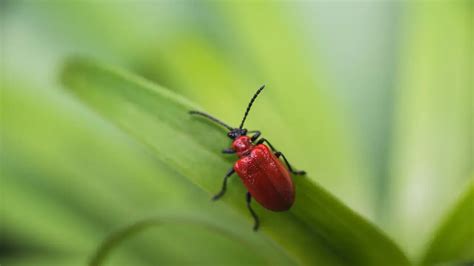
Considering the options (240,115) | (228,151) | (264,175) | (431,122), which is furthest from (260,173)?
(431,122)

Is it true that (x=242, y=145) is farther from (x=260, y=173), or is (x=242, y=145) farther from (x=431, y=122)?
(x=431, y=122)

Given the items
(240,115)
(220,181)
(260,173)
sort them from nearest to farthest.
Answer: (220,181)
(260,173)
(240,115)

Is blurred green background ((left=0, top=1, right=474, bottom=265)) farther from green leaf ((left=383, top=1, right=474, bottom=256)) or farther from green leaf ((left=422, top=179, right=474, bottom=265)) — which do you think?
green leaf ((left=422, top=179, right=474, bottom=265))

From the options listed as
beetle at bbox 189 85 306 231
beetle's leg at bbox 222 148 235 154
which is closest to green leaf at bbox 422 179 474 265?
beetle at bbox 189 85 306 231

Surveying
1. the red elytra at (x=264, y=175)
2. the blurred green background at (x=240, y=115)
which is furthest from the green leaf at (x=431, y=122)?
the red elytra at (x=264, y=175)

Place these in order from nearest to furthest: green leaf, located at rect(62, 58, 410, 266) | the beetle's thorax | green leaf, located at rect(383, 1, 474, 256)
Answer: green leaf, located at rect(62, 58, 410, 266) → the beetle's thorax → green leaf, located at rect(383, 1, 474, 256)

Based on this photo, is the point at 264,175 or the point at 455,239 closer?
the point at 455,239
